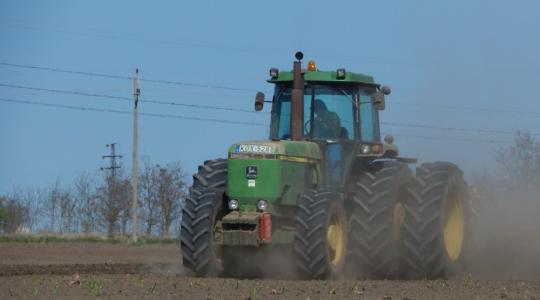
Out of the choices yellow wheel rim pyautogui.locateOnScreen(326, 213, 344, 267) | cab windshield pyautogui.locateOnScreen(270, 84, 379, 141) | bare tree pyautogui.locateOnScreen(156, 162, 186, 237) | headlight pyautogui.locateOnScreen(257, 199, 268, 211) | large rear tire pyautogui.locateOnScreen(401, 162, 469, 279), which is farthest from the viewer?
bare tree pyautogui.locateOnScreen(156, 162, 186, 237)

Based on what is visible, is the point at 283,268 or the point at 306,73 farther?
the point at 306,73

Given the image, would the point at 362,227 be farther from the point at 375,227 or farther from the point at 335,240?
the point at 335,240

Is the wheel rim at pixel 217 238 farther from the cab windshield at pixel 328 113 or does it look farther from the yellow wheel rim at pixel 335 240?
the cab windshield at pixel 328 113

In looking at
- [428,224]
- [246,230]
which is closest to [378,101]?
[428,224]

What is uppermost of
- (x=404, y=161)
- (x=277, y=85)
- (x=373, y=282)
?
(x=277, y=85)

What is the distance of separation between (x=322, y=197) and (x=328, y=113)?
79.6 inches

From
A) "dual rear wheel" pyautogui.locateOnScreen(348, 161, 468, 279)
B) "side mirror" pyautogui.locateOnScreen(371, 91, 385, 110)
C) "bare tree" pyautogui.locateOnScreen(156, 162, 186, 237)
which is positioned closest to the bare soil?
"dual rear wheel" pyautogui.locateOnScreen(348, 161, 468, 279)

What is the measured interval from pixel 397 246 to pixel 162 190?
3758 centimetres

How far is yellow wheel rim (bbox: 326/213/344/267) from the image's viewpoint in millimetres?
15344

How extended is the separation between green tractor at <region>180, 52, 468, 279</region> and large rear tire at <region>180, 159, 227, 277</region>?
16 mm

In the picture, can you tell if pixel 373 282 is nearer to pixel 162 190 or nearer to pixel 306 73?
pixel 306 73

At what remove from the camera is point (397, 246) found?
16.1 metres

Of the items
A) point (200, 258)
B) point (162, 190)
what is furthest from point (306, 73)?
point (162, 190)

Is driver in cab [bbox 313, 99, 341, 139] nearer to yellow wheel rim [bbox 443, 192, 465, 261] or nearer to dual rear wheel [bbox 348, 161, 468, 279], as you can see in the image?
dual rear wheel [bbox 348, 161, 468, 279]
